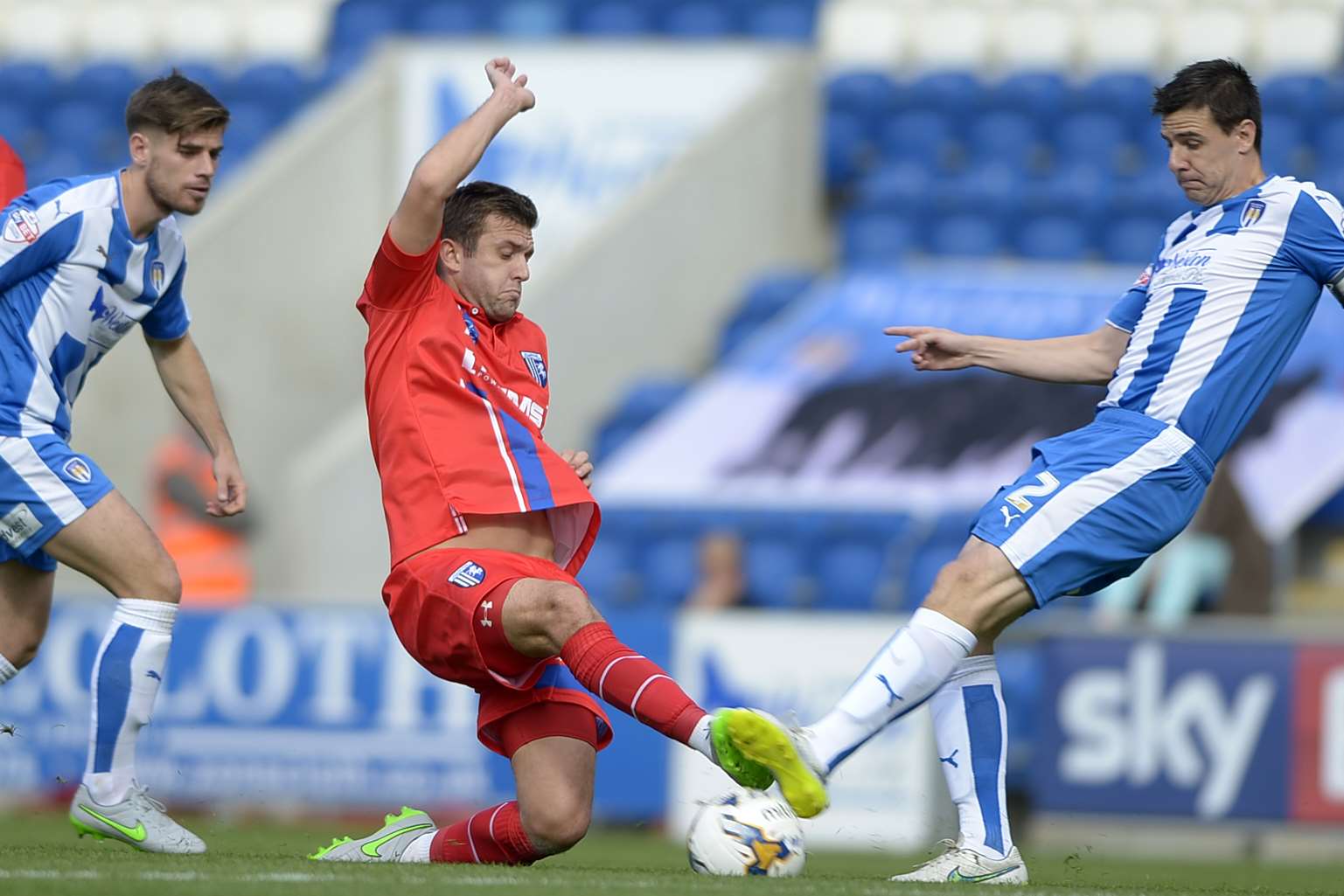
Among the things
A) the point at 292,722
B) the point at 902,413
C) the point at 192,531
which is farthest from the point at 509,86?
the point at 902,413

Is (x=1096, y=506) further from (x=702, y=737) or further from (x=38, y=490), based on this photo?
(x=38, y=490)

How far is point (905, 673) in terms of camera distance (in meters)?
5.38

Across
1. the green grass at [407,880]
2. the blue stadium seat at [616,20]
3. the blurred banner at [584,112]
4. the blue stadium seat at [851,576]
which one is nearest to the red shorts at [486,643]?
the green grass at [407,880]

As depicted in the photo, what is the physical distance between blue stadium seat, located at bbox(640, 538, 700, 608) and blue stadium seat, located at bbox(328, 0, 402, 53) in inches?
224

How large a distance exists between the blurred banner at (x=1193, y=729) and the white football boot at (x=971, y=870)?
4212 mm

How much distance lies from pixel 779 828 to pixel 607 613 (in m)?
4.95

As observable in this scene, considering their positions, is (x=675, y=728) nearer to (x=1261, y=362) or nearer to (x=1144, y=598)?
(x=1261, y=362)

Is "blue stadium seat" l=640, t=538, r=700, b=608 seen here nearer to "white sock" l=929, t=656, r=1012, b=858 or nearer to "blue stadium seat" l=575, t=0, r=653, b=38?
"blue stadium seat" l=575, t=0, r=653, b=38

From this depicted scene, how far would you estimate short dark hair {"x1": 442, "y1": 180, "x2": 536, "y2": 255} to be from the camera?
5848 mm

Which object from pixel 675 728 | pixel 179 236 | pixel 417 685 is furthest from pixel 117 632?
pixel 417 685

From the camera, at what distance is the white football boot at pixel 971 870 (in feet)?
18.0

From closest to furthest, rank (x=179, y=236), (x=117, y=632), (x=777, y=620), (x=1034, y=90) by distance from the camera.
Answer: (x=117, y=632)
(x=179, y=236)
(x=777, y=620)
(x=1034, y=90)

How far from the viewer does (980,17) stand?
1522cm

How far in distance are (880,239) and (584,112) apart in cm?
213
